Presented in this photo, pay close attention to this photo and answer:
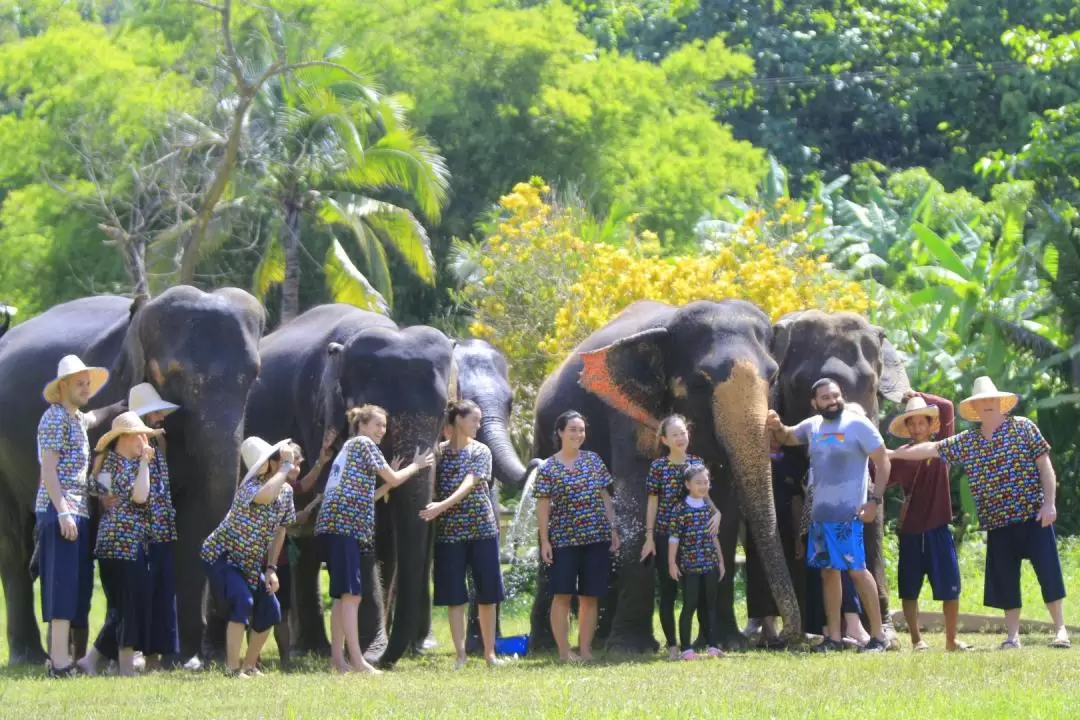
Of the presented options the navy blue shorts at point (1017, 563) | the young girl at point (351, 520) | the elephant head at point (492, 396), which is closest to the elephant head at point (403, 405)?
the young girl at point (351, 520)

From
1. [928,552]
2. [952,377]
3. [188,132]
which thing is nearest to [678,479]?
[928,552]

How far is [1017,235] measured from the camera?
2384 centimetres

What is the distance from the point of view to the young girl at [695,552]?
12.4 m

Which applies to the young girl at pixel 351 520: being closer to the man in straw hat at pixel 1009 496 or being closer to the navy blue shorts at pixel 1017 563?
the man in straw hat at pixel 1009 496

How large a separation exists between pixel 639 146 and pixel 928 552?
21636mm

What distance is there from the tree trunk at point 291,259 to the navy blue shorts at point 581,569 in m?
14.6

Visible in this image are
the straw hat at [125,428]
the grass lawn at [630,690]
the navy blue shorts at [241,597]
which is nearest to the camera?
the grass lawn at [630,690]

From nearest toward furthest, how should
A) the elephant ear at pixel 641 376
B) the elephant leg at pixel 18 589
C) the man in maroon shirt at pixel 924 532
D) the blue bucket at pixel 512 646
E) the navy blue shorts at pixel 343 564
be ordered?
the navy blue shorts at pixel 343 564 < the man in maroon shirt at pixel 924 532 < the elephant ear at pixel 641 376 < the blue bucket at pixel 512 646 < the elephant leg at pixel 18 589

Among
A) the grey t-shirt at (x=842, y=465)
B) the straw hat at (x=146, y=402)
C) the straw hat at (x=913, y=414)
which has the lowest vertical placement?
the grey t-shirt at (x=842, y=465)

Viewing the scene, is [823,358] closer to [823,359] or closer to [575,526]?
[823,359]

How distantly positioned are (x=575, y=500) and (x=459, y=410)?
0.97 m

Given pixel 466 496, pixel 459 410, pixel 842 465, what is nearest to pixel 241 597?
pixel 466 496

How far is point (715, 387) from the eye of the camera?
1290 cm

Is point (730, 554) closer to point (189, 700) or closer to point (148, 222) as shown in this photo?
point (189, 700)
